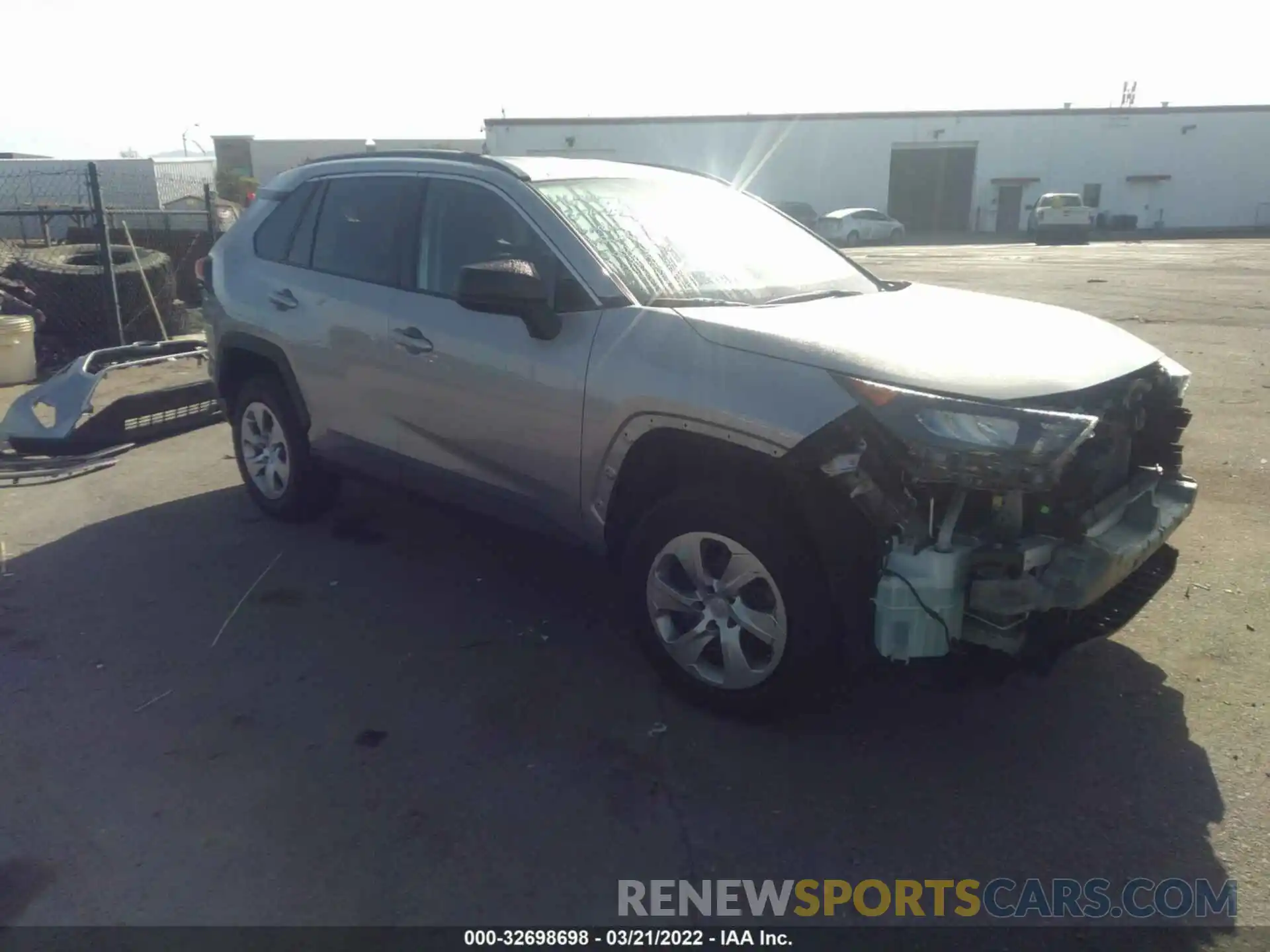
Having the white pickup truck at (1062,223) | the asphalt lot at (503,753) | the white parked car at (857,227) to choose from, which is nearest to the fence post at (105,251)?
the asphalt lot at (503,753)

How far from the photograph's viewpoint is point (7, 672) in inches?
159

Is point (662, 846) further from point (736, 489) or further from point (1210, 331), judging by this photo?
point (1210, 331)

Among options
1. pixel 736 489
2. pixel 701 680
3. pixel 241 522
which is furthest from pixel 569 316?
pixel 241 522

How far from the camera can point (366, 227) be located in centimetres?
489

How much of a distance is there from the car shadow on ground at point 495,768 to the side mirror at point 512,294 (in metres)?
0.90

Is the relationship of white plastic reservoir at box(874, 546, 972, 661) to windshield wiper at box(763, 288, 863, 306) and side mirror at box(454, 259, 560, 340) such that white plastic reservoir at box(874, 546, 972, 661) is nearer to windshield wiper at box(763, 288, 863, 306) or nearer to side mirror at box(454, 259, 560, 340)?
windshield wiper at box(763, 288, 863, 306)

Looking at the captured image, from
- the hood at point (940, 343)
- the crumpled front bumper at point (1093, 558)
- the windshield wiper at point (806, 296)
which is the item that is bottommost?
the crumpled front bumper at point (1093, 558)

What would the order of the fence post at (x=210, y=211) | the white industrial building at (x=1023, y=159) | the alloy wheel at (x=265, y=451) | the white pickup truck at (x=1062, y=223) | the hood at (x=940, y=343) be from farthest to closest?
the white industrial building at (x=1023, y=159) → the white pickup truck at (x=1062, y=223) → the fence post at (x=210, y=211) → the alloy wheel at (x=265, y=451) → the hood at (x=940, y=343)

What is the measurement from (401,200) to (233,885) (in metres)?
3.07

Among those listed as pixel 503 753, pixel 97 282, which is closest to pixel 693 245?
pixel 503 753

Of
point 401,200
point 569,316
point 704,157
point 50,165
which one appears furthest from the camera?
point 704,157

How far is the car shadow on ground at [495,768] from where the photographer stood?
2838 mm

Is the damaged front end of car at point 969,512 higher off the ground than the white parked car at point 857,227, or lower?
higher

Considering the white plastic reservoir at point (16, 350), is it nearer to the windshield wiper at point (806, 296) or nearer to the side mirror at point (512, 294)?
the side mirror at point (512, 294)
